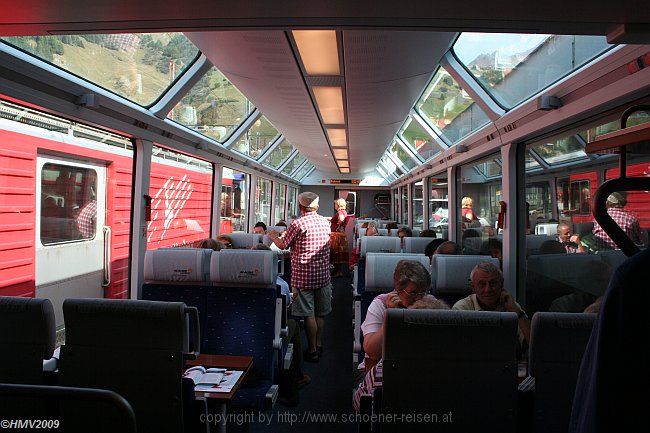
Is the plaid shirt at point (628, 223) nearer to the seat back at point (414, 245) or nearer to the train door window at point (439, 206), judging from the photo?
the seat back at point (414, 245)

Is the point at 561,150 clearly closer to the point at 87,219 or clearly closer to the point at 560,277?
the point at 560,277

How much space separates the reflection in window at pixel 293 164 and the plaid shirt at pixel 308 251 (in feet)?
24.2

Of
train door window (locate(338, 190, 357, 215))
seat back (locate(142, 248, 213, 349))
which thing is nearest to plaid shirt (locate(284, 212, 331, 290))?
seat back (locate(142, 248, 213, 349))

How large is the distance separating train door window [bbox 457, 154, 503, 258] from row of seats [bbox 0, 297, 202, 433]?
3233 millimetres

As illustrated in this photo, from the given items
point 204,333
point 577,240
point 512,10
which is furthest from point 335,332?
point 512,10

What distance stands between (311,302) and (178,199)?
8.78 ft

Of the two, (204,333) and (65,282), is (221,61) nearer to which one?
(204,333)

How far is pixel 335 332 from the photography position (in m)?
5.81

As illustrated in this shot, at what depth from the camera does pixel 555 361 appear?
72.9 inches

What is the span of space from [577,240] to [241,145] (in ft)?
18.6

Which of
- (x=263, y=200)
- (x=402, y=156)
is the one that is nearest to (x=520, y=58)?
(x=402, y=156)

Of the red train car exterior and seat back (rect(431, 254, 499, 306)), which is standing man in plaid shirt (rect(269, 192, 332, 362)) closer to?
seat back (rect(431, 254, 499, 306))

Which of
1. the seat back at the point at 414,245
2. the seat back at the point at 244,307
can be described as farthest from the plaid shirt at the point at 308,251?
the seat back at the point at 414,245

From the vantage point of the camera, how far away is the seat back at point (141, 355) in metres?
1.97
